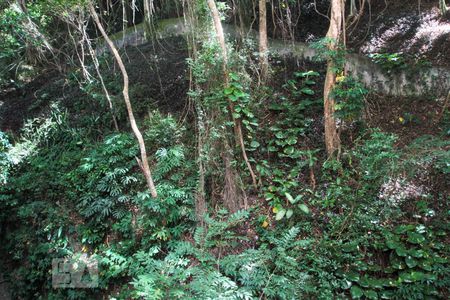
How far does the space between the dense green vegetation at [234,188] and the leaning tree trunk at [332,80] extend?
69 mm

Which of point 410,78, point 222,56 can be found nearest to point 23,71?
point 222,56

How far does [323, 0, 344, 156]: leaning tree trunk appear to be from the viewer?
Result: 4.64 m

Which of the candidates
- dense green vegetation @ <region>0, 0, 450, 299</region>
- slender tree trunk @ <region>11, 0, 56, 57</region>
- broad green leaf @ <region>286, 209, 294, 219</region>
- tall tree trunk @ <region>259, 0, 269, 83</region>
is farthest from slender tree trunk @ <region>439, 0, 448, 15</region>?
slender tree trunk @ <region>11, 0, 56, 57</region>

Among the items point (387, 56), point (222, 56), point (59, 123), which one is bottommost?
point (59, 123)

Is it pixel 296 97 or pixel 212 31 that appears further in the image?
pixel 296 97

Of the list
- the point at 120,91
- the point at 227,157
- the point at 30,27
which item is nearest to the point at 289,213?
the point at 227,157

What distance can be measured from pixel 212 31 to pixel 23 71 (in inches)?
283

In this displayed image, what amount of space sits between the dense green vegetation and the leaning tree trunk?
69 millimetres

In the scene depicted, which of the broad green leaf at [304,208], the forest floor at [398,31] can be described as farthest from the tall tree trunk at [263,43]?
the broad green leaf at [304,208]

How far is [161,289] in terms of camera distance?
3555 millimetres

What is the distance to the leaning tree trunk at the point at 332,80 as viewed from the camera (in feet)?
15.2

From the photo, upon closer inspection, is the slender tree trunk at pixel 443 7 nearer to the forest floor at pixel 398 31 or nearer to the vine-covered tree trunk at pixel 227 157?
the forest floor at pixel 398 31

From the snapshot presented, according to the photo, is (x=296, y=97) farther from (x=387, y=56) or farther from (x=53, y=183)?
(x=53, y=183)

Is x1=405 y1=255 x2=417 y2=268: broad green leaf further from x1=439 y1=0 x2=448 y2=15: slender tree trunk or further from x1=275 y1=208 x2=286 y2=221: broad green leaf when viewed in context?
x1=439 y1=0 x2=448 y2=15: slender tree trunk
